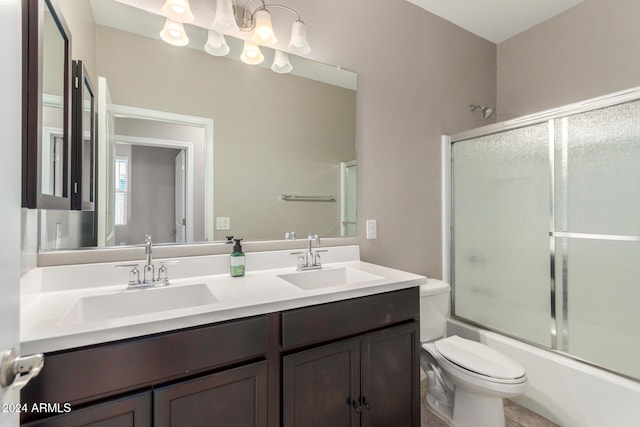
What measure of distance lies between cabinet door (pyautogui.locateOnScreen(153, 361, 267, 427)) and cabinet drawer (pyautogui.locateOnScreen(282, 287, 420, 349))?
151 millimetres

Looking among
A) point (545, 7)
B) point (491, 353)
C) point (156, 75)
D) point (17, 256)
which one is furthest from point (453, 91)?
point (17, 256)

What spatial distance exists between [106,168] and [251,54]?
0.89 metres

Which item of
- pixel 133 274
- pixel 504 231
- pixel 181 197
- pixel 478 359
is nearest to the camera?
pixel 133 274

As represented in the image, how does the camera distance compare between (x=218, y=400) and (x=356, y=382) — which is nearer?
(x=218, y=400)

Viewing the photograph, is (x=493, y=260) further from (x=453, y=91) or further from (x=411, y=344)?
(x=453, y=91)

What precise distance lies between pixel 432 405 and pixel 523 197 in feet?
4.56

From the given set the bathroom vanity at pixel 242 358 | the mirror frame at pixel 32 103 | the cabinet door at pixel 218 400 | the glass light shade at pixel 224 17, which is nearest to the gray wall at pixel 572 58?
the bathroom vanity at pixel 242 358

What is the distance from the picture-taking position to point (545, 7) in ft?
7.02

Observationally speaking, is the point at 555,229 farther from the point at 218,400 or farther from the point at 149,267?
the point at 149,267

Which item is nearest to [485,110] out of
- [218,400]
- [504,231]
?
[504,231]

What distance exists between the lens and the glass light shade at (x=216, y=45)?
1.46 m

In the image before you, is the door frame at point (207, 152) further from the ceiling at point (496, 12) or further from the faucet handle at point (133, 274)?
the ceiling at point (496, 12)

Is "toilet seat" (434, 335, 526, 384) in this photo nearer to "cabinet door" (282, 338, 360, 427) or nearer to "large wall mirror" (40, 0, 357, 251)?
"cabinet door" (282, 338, 360, 427)

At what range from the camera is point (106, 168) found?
50.5 inches
